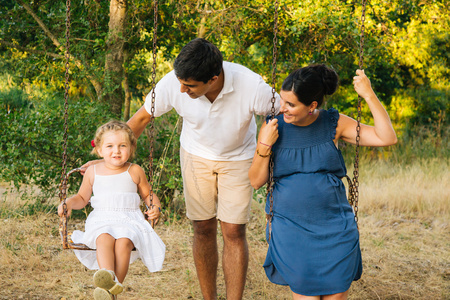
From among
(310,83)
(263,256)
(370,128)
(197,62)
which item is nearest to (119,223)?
(197,62)

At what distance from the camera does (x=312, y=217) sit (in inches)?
101

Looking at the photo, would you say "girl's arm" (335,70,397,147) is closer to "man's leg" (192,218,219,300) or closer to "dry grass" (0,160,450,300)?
"man's leg" (192,218,219,300)

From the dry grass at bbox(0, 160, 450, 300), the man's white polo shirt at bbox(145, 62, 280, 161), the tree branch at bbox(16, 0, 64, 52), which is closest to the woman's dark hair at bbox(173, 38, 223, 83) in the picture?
the man's white polo shirt at bbox(145, 62, 280, 161)

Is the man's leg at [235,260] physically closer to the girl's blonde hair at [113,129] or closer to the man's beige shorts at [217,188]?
the man's beige shorts at [217,188]

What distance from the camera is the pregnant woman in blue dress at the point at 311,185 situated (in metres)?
2.53

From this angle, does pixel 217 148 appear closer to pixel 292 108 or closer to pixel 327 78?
pixel 292 108

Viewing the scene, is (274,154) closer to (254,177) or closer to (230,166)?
(254,177)

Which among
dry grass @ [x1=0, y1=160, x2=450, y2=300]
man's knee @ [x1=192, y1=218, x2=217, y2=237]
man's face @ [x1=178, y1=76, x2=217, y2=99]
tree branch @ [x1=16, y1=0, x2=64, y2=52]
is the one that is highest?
tree branch @ [x1=16, y1=0, x2=64, y2=52]

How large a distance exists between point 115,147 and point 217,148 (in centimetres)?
61

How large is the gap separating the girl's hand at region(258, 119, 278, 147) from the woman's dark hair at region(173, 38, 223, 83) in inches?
17.1

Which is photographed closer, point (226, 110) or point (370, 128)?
point (370, 128)

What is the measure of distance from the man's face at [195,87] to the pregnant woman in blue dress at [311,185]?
39 cm

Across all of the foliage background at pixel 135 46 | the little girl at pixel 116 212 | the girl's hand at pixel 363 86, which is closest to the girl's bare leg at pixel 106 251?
the little girl at pixel 116 212

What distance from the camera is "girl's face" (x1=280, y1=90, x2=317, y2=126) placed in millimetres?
2566
